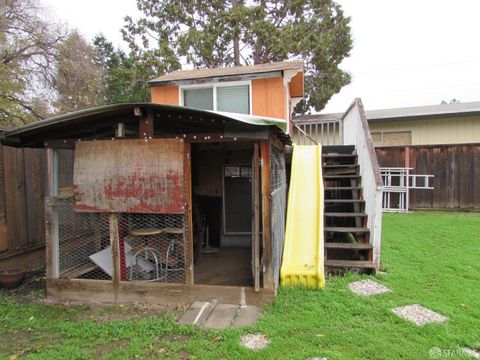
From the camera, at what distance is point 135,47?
15906 millimetres

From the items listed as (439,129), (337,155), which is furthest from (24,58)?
(439,129)

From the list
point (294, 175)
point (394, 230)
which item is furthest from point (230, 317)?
point (394, 230)

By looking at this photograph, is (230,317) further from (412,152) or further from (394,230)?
(412,152)

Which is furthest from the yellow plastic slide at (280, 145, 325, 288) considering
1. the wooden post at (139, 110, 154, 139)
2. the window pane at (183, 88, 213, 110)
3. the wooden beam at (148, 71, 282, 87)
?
the window pane at (183, 88, 213, 110)

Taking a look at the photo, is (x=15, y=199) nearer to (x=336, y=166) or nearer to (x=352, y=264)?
(x=352, y=264)

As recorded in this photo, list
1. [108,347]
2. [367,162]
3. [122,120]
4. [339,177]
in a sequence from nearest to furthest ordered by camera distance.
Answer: [108,347]
[122,120]
[367,162]
[339,177]

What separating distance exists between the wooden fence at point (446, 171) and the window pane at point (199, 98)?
577 cm

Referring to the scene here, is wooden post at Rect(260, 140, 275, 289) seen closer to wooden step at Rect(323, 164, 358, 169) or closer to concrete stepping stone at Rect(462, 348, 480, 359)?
concrete stepping stone at Rect(462, 348, 480, 359)

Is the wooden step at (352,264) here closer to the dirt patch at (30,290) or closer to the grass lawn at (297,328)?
the grass lawn at (297,328)

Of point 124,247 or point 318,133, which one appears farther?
point 318,133

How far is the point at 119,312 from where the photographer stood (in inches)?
141

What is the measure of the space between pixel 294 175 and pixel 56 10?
9.24 metres

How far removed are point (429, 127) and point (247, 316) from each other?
1154 centimetres

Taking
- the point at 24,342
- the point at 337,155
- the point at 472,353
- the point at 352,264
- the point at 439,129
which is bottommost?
the point at 24,342
